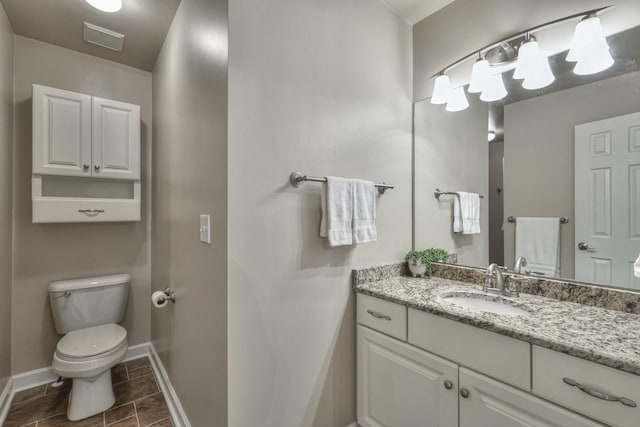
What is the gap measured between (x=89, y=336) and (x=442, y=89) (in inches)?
111

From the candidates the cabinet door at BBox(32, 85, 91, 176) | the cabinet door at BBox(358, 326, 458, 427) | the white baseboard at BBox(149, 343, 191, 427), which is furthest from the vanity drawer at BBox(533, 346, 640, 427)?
the cabinet door at BBox(32, 85, 91, 176)

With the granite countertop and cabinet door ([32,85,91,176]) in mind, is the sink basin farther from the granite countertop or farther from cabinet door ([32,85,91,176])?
cabinet door ([32,85,91,176])

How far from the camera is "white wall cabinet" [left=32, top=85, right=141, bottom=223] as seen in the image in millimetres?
1881

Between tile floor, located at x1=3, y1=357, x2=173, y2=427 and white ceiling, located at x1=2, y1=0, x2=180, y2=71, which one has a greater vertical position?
white ceiling, located at x1=2, y1=0, x2=180, y2=71

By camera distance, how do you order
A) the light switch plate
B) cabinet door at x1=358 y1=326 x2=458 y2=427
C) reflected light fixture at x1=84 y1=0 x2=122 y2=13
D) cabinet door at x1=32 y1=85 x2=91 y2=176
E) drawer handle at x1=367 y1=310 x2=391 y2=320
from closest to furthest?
cabinet door at x1=358 y1=326 x2=458 y2=427, the light switch plate, drawer handle at x1=367 y1=310 x2=391 y2=320, reflected light fixture at x1=84 y1=0 x2=122 y2=13, cabinet door at x1=32 y1=85 x2=91 y2=176

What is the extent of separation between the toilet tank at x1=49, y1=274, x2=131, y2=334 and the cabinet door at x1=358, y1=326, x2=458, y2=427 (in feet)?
6.26

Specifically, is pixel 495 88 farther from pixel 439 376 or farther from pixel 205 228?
pixel 205 228

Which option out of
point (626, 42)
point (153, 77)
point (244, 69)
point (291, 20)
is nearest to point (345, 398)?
point (244, 69)

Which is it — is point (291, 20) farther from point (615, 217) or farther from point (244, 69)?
point (615, 217)

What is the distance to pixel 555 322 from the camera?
1022mm

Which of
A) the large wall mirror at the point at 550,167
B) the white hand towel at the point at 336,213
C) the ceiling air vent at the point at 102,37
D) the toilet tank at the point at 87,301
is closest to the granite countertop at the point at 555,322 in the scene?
the large wall mirror at the point at 550,167

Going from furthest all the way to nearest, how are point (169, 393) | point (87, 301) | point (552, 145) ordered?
point (87, 301) < point (169, 393) < point (552, 145)

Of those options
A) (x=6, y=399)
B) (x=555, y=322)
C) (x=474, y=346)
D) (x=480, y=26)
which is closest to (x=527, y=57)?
(x=480, y=26)

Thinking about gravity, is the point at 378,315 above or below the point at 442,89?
below
